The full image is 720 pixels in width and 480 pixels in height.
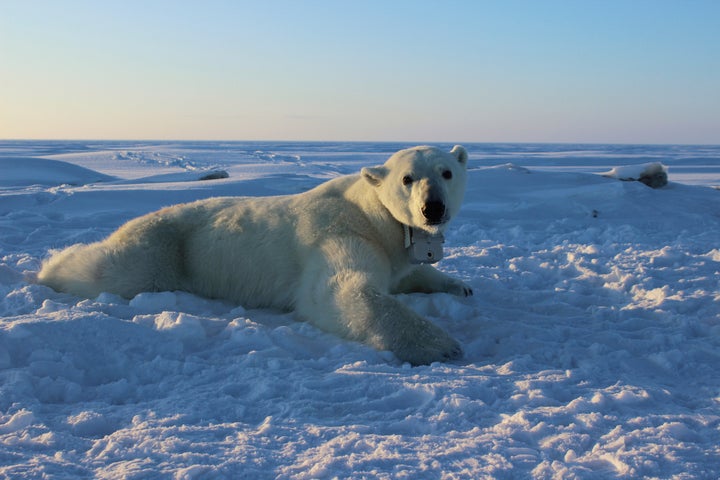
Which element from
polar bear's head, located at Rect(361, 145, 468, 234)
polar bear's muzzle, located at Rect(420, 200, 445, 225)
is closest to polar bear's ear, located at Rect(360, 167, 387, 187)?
polar bear's head, located at Rect(361, 145, 468, 234)

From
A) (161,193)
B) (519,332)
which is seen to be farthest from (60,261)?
(161,193)

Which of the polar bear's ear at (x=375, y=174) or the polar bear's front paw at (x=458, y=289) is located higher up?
the polar bear's ear at (x=375, y=174)

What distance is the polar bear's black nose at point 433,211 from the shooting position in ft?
9.27

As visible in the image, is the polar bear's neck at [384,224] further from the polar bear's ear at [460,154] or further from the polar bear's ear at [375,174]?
the polar bear's ear at [460,154]

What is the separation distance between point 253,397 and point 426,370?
0.72m

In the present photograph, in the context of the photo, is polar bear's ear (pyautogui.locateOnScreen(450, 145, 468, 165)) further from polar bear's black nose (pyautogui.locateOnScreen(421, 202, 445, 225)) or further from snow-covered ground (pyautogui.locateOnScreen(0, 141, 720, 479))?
snow-covered ground (pyautogui.locateOnScreen(0, 141, 720, 479))

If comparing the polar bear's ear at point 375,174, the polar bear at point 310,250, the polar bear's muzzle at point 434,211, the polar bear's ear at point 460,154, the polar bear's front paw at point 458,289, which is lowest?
the polar bear's front paw at point 458,289

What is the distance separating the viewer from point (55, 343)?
2148 mm

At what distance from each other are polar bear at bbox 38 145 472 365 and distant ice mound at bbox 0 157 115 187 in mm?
8151

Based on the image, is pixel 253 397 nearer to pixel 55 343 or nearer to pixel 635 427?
pixel 55 343

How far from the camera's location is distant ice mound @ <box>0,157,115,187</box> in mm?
10594

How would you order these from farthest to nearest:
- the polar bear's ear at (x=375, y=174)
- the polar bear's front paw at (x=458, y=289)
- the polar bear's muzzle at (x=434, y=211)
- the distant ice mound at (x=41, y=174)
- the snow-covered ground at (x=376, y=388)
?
the distant ice mound at (x=41, y=174), the polar bear's front paw at (x=458, y=289), the polar bear's ear at (x=375, y=174), the polar bear's muzzle at (x=434, y=211), the snow-covered ground at (x=376, y=388)

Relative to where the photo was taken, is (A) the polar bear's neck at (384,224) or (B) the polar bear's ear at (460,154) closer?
(A) the polar bear's neck at (384,224)

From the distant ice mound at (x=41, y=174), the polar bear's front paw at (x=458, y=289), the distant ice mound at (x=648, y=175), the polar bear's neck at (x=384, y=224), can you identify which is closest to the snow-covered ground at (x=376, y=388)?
the polar bear's front paw at (x=458, y=289)
